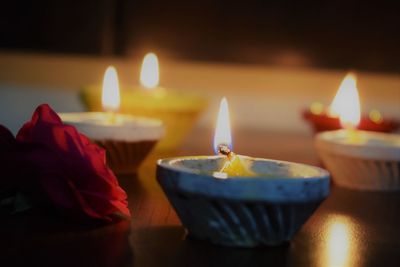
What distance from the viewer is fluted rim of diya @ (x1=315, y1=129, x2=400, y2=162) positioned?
92cm

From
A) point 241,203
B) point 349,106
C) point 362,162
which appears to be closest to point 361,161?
point 362,162

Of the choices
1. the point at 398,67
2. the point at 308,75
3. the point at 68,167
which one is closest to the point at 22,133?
the point at 68,167

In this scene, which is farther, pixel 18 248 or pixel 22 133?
pixel 22 133

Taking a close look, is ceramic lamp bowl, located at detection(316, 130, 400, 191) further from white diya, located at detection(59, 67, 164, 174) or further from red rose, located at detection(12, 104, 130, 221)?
red rose, located at detection(12, 104, 130, 221)

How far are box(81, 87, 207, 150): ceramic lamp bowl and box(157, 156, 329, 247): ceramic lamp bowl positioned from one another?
566 millimetres

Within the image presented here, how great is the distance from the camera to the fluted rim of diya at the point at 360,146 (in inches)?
36.2

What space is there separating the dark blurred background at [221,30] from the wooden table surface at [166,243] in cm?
99

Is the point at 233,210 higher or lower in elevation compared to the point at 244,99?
higher

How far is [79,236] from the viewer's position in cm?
58

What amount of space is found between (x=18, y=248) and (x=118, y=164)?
1.25ft

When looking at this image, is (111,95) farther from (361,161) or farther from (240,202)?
(240,202)

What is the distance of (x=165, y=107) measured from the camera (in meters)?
1.17

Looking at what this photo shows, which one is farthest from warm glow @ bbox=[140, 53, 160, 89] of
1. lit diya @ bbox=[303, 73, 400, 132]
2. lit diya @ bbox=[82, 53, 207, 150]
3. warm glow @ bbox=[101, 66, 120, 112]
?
lit diya @ bbox=[303, 73, 400, 132]

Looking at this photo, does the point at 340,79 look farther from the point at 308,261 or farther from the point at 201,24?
the point at 308,261
